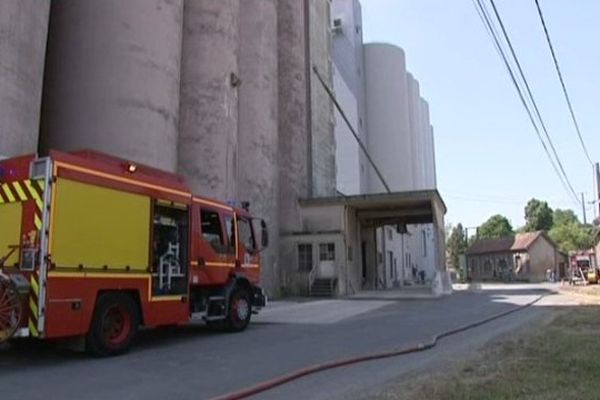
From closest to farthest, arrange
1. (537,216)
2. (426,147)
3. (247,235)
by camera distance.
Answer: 1. (247,235)
2. (426,147)
3. (537,216)

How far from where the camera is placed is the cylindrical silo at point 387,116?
60.8 m

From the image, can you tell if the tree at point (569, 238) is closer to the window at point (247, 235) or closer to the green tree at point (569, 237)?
the green tree at point (569, 237)

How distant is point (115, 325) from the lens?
35.5ft

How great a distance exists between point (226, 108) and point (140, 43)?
216 inches

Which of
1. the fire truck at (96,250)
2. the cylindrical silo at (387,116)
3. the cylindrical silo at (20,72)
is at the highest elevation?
the cylindrical silo at (387,116)

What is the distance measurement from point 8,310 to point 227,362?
339 centimetres

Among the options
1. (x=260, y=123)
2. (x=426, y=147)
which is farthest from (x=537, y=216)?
(x=260, y=123)

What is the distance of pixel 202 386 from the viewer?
26.0 feet

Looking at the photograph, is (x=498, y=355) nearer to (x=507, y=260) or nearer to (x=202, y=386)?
(x=202, y=386)

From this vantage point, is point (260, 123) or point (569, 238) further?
point (569, 238)

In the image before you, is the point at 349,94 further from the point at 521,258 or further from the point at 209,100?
the point at 521,258

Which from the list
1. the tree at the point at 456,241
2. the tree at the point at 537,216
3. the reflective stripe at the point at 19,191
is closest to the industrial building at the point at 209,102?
the reflective stripe at the point at 19,191

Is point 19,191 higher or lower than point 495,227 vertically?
lower

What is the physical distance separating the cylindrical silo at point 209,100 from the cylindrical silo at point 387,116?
35.5 metres
